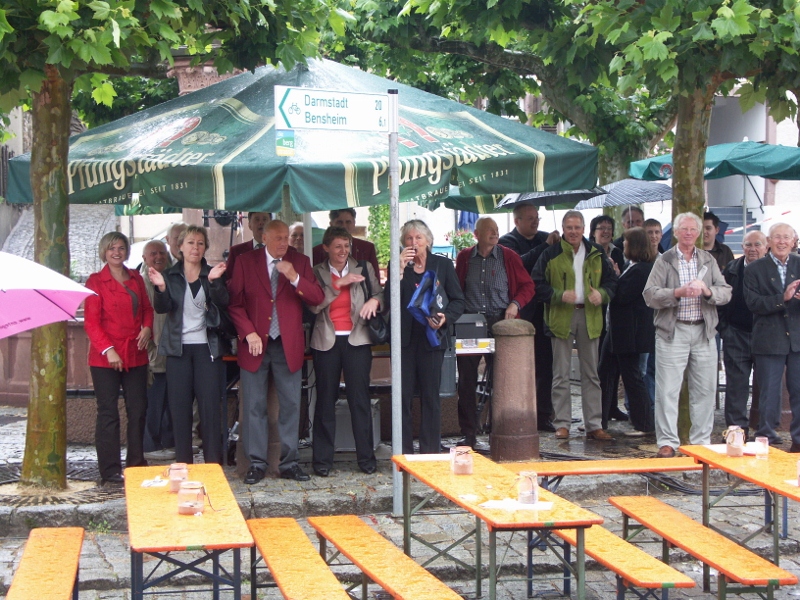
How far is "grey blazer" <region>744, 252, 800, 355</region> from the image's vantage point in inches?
371

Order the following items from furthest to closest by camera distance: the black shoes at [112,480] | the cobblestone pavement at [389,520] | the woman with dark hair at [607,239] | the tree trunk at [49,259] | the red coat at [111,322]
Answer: the woman with dark hair at [607,239] < the black shoes at [112,480] < the red coat at [111,322] < the tree trunk at [49,259] < the cobblestone pavement at [389,520]

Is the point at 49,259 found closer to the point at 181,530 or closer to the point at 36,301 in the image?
the point at 36,301

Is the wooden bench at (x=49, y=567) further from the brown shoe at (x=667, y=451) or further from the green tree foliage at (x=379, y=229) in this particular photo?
the green tree foliage at (x=379, y=229)

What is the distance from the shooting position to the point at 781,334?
9445mm

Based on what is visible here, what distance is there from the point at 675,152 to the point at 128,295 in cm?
449

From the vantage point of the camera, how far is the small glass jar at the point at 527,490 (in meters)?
5.22

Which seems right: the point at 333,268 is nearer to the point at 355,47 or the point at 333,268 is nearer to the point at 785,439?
the point at 785,439

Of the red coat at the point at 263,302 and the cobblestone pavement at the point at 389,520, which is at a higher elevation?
the red coat at the point at 263,302

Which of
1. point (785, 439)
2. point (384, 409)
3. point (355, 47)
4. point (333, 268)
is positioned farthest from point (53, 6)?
point (355, 47)

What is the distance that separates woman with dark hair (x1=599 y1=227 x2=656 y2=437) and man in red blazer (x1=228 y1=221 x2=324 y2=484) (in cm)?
318

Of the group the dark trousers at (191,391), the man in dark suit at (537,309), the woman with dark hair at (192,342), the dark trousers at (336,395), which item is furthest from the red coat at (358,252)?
the man in dark suit at (537,309)

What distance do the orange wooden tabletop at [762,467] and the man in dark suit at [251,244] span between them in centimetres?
388

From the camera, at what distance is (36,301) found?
538 centimetres

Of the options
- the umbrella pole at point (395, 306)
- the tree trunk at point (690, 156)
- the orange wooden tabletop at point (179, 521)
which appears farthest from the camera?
the tree trunk at point (690, 156)
